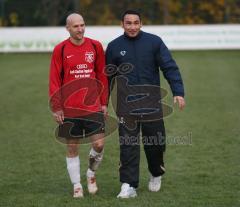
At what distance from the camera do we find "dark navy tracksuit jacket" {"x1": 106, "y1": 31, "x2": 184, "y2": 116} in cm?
785

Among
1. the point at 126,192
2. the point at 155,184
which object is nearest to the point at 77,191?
the point at 126,192

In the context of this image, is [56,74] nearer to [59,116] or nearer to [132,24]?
[59,116]

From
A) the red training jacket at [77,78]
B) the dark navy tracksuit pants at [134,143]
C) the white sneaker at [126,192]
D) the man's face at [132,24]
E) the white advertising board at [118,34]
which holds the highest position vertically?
the man's face at [132,24]

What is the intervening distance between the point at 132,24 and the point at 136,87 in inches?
27.5

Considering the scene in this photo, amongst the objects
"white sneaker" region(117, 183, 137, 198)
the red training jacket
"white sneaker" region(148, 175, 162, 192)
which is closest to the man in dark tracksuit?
"white sneaker" region(117, 183, 137, 198)

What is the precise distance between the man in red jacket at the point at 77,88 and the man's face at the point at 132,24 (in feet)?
1.26

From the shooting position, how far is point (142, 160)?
10.2 m

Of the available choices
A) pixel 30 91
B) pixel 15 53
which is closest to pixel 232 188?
pixel 30 91

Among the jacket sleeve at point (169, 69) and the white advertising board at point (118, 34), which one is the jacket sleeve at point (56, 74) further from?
the white advertising board at point (118, 34)

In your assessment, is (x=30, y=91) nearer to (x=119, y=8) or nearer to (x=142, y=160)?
(x=142, y=160)

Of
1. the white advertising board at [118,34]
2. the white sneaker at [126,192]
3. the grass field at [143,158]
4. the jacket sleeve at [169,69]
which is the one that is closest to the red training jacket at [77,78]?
the jacket sleeve at [169,69]

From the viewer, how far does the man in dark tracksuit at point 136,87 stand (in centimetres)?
785

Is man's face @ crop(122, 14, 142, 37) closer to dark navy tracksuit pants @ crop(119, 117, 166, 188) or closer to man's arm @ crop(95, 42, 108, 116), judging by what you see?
man's arm @ crop(95, 42, 108, 116)

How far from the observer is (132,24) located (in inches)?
307
